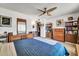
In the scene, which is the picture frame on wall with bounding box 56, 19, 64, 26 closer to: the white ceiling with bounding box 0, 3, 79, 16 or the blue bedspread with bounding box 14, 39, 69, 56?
the white ceiling with bounding box 0, 3, 79, 16

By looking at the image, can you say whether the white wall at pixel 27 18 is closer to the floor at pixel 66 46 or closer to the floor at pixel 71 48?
the floor at pixel 66 46

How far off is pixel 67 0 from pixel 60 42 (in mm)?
730

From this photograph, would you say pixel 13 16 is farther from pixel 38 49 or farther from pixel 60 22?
pixel 60 22

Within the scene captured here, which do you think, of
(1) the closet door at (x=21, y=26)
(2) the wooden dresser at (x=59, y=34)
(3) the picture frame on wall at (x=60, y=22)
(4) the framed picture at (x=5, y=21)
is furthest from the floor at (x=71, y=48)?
(4) the framed picture at (x=5, y=21)

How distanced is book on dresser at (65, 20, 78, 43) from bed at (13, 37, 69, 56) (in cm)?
21

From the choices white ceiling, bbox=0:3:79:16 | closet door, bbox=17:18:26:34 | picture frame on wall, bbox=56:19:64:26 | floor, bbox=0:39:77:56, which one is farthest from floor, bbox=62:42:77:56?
closet door, bbox=17:18:26:34

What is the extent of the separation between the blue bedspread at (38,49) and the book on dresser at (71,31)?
0.68 ft

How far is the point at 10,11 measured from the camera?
1504 mm

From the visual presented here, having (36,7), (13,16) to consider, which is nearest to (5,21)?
(13,16)

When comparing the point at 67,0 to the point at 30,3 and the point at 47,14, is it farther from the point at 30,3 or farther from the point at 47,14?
the point at 30,3

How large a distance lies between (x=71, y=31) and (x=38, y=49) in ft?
2.20

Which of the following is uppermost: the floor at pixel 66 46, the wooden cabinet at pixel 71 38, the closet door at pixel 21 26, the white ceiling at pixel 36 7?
the white ceiling at pixel 36 7

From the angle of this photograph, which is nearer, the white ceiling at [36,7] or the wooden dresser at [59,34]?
the white ceiling at [36,7]

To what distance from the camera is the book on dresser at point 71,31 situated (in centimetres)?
157
